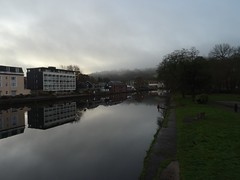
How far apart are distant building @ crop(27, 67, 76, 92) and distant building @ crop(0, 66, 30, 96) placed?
1274 cm

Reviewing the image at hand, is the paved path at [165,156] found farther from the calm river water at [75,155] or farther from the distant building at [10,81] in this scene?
the distant building at [10,81]

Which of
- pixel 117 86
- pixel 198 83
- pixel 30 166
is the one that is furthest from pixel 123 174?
pixel 117 86

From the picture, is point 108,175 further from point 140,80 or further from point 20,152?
point 140,80

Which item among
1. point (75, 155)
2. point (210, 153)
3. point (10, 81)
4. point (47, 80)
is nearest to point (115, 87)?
point (47, 80)

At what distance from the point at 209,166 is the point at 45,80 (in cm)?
8479

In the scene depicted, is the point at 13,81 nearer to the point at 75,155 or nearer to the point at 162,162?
the point at 75,155

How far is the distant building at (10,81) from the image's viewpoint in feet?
216

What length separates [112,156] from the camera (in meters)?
13.8

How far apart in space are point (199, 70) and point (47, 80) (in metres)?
63.5

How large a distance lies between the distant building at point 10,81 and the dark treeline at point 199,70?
41854 millimetres

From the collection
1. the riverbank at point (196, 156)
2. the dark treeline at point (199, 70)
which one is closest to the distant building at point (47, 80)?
the dark treeline at point (199, 70)

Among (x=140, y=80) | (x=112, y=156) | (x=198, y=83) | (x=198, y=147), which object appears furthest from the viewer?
(x=140, y=80)

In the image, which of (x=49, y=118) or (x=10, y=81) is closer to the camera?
(x=49, y=118)

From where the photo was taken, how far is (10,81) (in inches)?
2685
